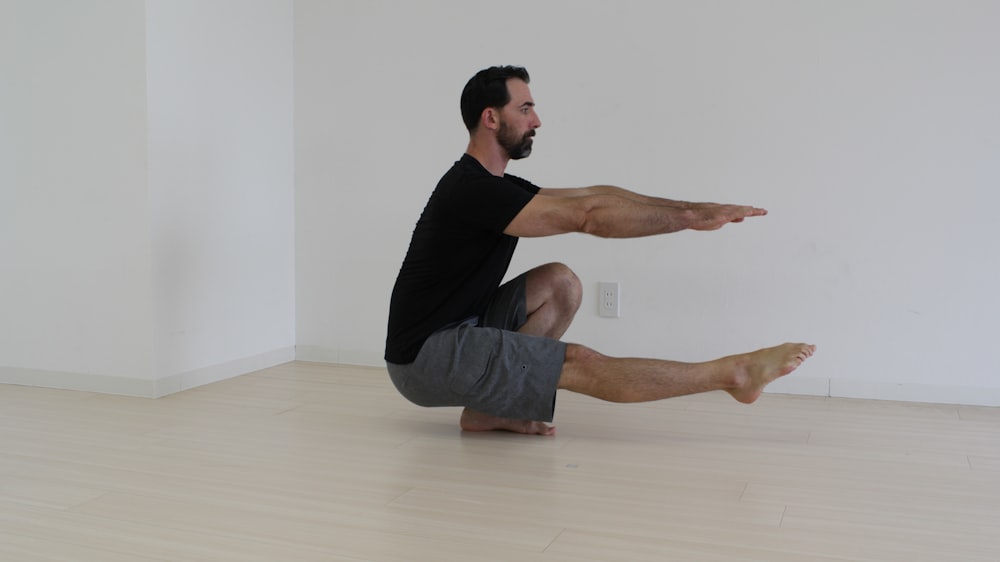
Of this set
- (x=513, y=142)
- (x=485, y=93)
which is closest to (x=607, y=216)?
(x=513, y=142)

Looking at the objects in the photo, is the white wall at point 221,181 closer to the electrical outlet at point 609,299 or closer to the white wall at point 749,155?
the white wall at point 749,155

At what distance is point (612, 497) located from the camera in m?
2.04

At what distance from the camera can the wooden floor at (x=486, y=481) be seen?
1.76 metres

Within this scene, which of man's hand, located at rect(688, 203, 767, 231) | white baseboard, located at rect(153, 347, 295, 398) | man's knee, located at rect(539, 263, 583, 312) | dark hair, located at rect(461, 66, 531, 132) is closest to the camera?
man's hand, located at rect(688, 203, 767, 231)

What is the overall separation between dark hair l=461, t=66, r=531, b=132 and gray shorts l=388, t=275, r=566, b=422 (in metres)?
0.57

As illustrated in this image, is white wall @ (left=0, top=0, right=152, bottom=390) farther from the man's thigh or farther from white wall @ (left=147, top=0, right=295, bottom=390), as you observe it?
the man's thigh

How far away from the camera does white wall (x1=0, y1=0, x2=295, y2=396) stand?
3076mm

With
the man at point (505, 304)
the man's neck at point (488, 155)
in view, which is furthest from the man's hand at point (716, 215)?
the man's neck at point (488, 155)

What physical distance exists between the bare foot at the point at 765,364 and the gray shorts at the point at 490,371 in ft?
1.43

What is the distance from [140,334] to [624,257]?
1.64 meters

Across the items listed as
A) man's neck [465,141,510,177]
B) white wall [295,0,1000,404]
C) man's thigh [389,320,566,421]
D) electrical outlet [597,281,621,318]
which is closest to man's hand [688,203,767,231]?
man's thigh [389,320,566,421]

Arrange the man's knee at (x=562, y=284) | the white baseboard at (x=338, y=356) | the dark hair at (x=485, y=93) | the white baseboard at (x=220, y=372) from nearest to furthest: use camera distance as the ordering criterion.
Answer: the dark hair at (x=485, y=93) < the man's knee at (x=562, y=284) < the white baseboard at (x=220, y=372) < the white baseboard at (x=338, y=356)

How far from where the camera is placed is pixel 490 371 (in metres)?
2.41

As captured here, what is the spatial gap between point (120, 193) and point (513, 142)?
1.36m
